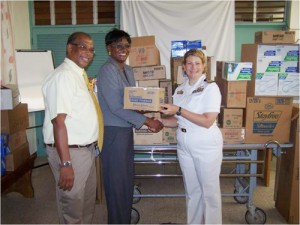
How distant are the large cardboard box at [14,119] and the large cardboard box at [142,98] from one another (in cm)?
133

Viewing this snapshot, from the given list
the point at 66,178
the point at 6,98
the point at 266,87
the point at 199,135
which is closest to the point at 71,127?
the point at 66,178

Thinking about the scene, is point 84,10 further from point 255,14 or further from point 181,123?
point 181,123

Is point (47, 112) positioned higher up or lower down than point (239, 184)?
higher up

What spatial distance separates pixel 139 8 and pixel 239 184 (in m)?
2.65

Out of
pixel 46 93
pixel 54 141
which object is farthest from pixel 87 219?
pixel 46 93

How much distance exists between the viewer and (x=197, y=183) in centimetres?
217

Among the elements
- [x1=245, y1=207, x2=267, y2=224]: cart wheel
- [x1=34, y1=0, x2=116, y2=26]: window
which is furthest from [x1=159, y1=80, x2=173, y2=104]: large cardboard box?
[x1=34, y1=0, x2=116, y2=26]: window

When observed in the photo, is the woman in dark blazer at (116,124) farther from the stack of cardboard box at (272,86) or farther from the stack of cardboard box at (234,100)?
the stack of cardboard box at (272,86)

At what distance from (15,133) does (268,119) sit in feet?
7.74

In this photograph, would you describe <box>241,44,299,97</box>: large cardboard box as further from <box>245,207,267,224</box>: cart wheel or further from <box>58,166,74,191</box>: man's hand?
<box>58,166,74,191</box>: man's hand

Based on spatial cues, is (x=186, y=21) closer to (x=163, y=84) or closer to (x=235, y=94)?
(x=163, y=84)

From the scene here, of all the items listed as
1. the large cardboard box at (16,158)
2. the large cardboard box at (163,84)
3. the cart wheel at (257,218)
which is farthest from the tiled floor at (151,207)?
the large cardboard box at (163,84)

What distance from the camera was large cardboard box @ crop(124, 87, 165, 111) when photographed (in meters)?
1.99

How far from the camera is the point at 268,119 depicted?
2604 mm
